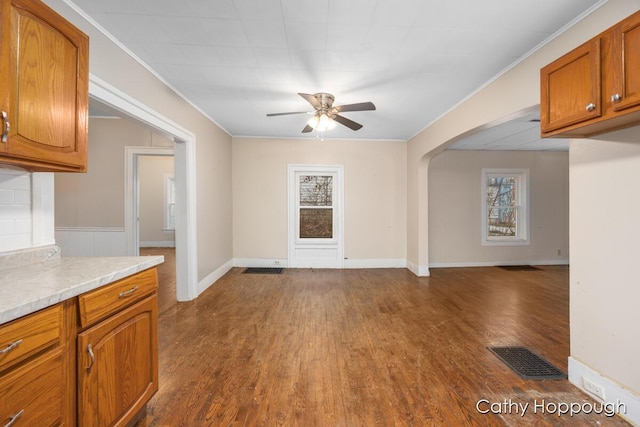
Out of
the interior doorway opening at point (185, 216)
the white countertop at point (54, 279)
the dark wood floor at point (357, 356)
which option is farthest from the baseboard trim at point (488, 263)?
the white countertop at point (54, 279)

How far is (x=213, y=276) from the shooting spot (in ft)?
14.2

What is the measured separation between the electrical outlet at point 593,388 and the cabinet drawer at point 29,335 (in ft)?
9.76

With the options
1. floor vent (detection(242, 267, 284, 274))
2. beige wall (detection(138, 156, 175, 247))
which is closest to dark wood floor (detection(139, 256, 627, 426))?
floor vent (detection(242, 267, 284, 274))

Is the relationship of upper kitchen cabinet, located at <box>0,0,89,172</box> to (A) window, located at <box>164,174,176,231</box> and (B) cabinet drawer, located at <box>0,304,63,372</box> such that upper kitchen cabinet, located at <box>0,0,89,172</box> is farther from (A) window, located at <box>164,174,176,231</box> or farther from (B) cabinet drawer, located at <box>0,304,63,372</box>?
(A) window, located at <box>164,174,176,231</box>

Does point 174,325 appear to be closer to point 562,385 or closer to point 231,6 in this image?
point 231,6

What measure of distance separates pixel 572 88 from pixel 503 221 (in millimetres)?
A: 4995

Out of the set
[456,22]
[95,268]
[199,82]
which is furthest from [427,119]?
[95,268]

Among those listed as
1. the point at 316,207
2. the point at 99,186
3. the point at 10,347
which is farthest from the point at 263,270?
the point at 10,347

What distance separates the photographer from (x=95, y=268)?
Answer: 1.44 meters

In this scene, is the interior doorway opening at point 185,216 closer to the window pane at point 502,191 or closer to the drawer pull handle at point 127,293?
the drawer pull handle at point 127,293

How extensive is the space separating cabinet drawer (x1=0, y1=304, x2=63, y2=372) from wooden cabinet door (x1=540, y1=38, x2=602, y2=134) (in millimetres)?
2720

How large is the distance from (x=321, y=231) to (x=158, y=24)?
405 centimetres

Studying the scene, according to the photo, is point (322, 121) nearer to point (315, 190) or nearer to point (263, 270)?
point (315, 190)

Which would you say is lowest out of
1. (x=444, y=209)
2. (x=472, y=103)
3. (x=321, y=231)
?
(x=321, y=231)
